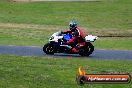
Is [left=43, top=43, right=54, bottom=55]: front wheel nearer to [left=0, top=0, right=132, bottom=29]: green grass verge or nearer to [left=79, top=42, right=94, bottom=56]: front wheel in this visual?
[left=79, top=42, right=94, bottom=56]: front wheel

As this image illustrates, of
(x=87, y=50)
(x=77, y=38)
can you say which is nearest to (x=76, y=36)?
(x=77, y=38)

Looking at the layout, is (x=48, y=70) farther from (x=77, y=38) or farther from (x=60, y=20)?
(x=60, y=20)

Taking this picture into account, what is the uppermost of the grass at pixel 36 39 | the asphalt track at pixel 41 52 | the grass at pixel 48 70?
the grass at pixel 48 70

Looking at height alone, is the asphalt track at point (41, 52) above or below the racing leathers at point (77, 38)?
below

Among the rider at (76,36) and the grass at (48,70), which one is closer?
the grass at (48,70)

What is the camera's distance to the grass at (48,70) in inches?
508

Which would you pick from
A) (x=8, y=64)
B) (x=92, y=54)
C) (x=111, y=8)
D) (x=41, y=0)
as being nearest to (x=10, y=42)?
(x=92, y=54)

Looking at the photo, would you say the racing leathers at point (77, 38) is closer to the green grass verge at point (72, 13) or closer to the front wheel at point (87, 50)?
the front wheel at point (87, 50)

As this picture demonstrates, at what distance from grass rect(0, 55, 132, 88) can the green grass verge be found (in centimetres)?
1959

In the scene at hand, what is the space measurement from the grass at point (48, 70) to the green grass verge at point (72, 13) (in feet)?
64.3

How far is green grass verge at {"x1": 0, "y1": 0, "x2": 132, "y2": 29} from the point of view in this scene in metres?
40.4

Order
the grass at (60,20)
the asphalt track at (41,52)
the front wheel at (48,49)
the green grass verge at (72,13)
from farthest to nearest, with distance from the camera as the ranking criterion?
the green grass verge at (72,13)
the grass at (60,20)
the front wheel at (48,49)
the asphalt track at (41,52)

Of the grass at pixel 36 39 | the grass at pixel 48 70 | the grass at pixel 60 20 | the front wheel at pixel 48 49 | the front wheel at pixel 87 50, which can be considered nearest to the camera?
the grass at pixel 48 70

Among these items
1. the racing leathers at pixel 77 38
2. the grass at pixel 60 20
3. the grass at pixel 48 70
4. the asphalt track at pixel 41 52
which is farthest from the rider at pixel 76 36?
the grass at pixel 60 20
